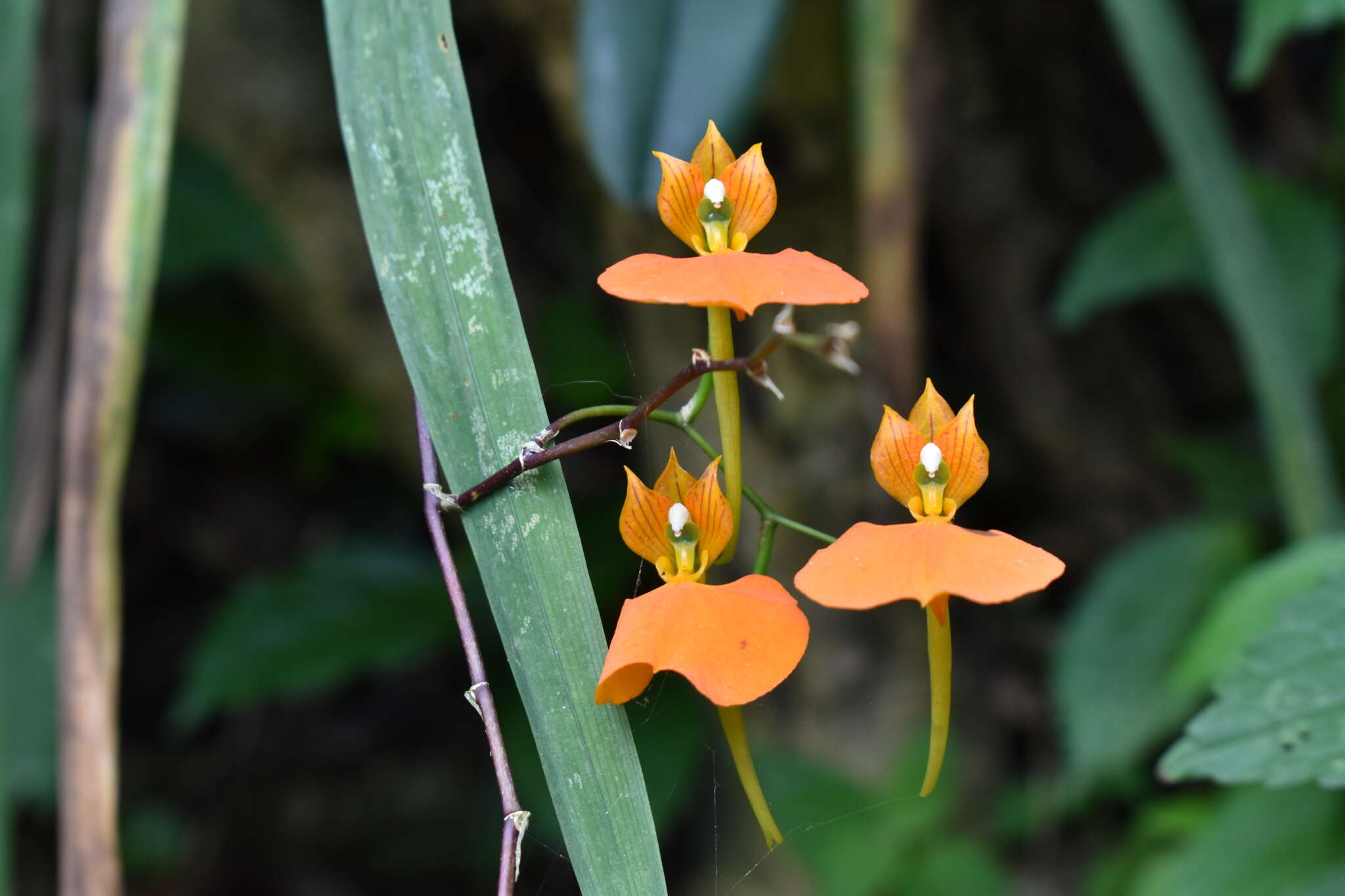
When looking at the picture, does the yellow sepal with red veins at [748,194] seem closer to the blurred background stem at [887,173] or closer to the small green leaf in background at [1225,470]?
the blurred background stem at [887,173]

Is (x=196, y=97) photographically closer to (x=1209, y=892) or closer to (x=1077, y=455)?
(x=1077, y=455)

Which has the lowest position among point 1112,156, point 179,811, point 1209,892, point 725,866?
point 1209,892

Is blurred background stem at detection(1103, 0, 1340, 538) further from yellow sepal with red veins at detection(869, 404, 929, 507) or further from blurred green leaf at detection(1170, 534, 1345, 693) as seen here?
yellow sepal with red veins at detection(869, 404, 929, 507)

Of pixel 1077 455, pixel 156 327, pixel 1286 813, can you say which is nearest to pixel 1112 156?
pixel 1077 455

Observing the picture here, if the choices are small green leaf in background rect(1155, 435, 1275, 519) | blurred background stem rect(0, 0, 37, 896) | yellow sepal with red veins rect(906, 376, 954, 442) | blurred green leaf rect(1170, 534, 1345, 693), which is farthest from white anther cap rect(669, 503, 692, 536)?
small green leaf in background rect(1155, 435, 1275, 519)

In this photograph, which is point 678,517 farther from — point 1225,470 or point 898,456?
point 1225,470

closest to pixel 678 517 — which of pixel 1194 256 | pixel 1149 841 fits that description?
pixel 1194 256
